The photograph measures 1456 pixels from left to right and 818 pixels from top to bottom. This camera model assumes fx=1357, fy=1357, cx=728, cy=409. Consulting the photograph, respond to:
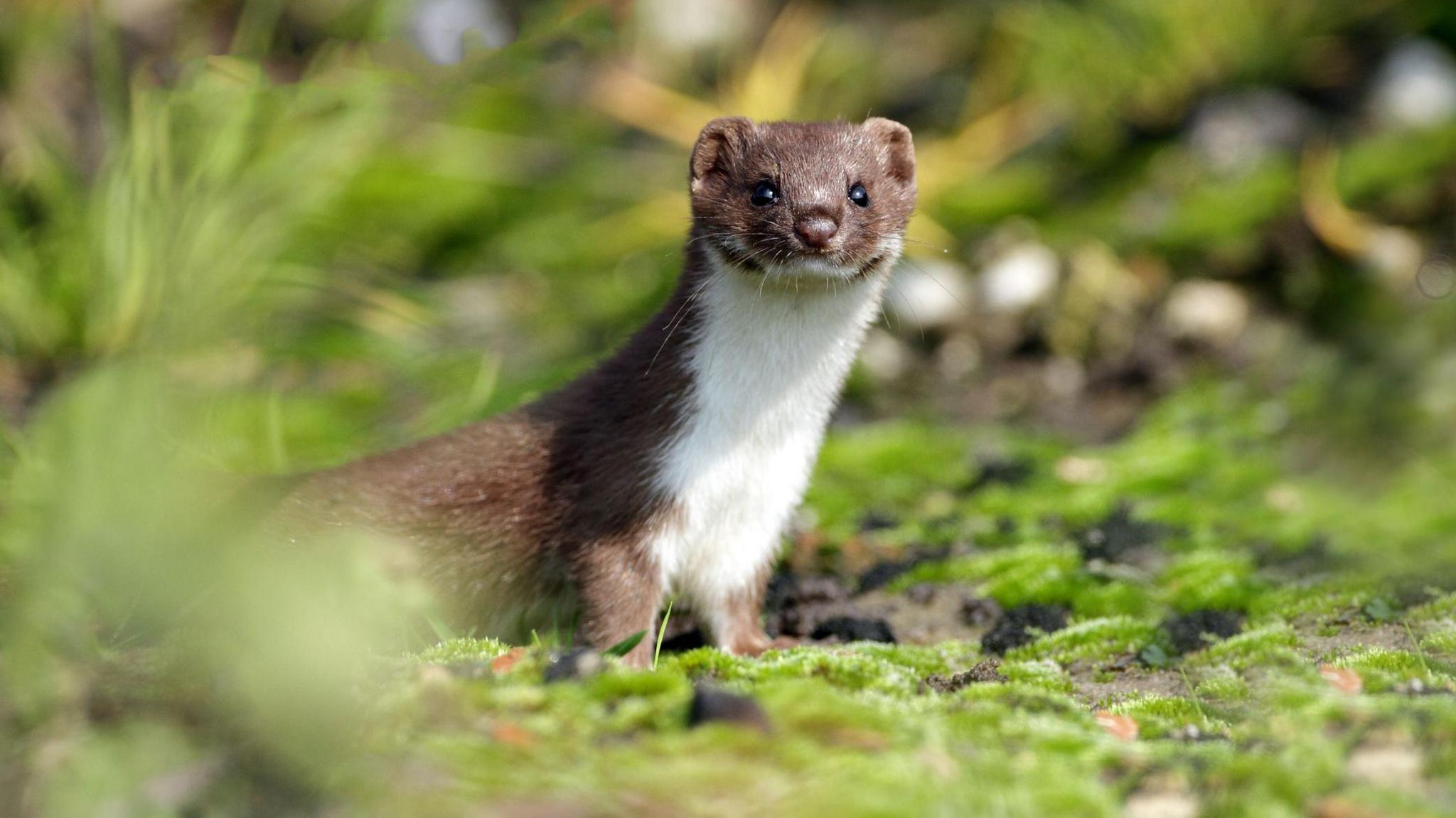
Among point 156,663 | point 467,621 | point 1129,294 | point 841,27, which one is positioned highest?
point 841,27

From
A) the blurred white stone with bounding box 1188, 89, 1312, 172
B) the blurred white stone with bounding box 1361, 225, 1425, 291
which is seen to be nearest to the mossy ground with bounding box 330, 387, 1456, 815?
the blurred white stone with bounding box 1361, 225, 1425, 291

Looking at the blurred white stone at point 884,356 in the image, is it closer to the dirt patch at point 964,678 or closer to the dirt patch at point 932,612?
the dirt patch at point 932,612

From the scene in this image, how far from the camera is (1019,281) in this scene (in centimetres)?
888

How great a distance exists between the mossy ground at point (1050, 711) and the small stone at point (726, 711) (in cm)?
3

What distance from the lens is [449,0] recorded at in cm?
Answer: 1315

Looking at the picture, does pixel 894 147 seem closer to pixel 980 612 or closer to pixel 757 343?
pixel 757 343

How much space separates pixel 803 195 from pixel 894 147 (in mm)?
666

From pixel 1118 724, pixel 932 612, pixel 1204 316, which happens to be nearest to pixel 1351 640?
pixel 1118 724

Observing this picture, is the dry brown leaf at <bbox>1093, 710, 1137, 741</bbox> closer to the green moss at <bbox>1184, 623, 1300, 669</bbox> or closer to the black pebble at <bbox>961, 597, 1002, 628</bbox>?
the green moss at <bbox>1184, 623, 1300, 669</bbox>

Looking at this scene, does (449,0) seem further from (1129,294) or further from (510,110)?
(1129,294)

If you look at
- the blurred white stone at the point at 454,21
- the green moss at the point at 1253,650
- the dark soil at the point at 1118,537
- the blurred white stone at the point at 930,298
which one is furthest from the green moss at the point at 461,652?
the blurred white stone at the point at 454,21

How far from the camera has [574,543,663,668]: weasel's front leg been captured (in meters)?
4.85

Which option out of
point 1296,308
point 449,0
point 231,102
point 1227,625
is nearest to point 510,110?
point 449,0

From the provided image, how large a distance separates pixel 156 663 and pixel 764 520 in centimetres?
223
